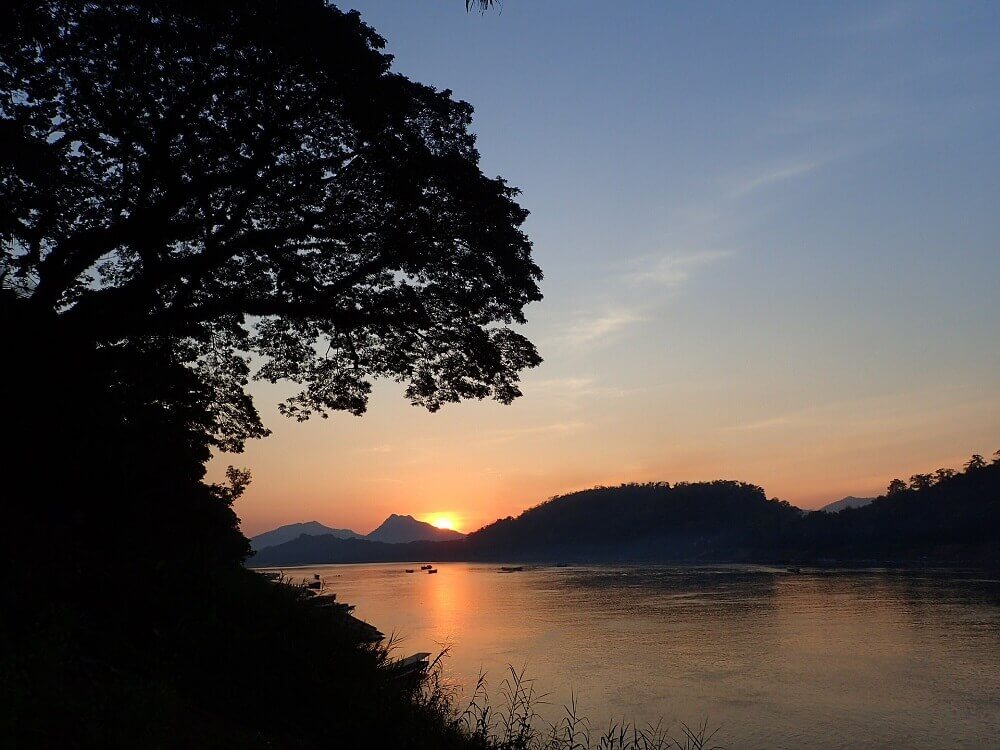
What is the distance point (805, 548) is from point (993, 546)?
51.6 metres

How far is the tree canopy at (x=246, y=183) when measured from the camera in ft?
43.3

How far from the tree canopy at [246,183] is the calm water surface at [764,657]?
1600 centimetres

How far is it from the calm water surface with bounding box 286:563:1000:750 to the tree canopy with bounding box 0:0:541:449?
16002 mm

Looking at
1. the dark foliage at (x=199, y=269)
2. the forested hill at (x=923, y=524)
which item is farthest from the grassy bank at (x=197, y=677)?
the forested hill at (x=923, y=524)

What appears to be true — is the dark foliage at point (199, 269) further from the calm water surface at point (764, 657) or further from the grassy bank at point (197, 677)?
the calm water surface at point (764, 657)

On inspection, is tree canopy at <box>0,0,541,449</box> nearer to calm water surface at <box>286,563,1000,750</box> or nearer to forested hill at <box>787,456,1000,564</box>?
calm water surface at <box>286,563,1000,750</box>

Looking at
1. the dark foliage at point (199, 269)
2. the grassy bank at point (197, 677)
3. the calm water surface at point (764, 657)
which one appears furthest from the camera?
the calm water surface at point (764, 657)

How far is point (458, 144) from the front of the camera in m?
15.6

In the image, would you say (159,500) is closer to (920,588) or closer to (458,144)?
(458,144)

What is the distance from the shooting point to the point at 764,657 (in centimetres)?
4069

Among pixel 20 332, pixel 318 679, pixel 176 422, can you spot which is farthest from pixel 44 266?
pixel 318 679

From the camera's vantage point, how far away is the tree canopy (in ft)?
43.3

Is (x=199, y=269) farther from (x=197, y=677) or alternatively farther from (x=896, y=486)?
(x=896, y=486)

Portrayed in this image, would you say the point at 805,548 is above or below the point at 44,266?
below
